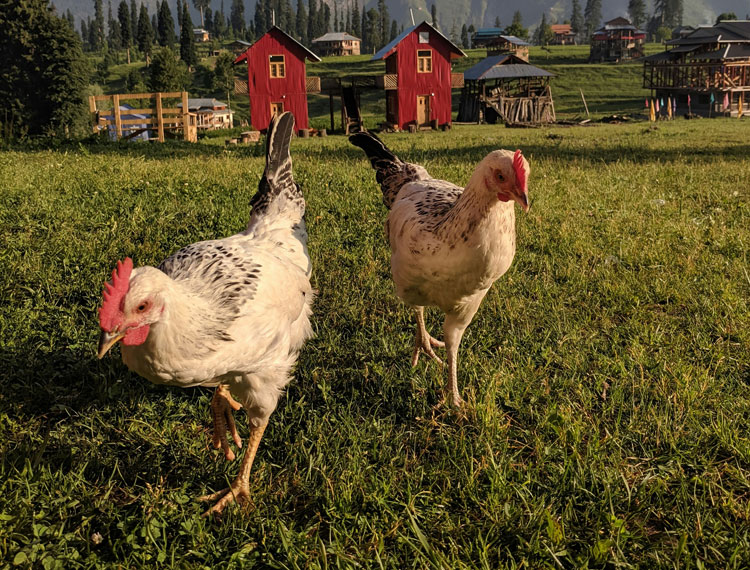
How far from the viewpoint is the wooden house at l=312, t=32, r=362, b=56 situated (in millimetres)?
108125

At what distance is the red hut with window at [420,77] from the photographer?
1364 inches

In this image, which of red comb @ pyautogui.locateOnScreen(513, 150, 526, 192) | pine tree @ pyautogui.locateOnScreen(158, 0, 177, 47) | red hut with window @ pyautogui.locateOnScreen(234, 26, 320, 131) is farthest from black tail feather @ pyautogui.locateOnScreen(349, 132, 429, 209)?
pine tree @ pyautogui.locateOnScreen(158, 0, 177, 47)

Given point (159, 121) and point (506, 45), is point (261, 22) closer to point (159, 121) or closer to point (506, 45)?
point (506, 45)

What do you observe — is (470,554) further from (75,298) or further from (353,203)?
(353,203)

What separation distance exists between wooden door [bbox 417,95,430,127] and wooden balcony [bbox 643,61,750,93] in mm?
24289

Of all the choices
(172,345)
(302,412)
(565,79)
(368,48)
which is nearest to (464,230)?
(302,412)

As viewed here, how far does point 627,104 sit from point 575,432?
53214mm

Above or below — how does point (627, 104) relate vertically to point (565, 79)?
below

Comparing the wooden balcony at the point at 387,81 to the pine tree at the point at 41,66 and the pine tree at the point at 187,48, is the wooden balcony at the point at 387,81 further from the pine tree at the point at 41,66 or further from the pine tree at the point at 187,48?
the pine tree at the point at 187,48

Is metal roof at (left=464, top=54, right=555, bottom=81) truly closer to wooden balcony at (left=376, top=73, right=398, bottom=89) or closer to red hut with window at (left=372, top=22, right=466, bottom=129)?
red hut with window at (left=372, top=22, right=466, bottom=129)

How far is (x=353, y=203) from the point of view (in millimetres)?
7461

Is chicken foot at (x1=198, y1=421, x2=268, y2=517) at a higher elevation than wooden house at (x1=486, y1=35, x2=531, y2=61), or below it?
below

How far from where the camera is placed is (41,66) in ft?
144

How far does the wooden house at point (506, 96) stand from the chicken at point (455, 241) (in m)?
35.0
